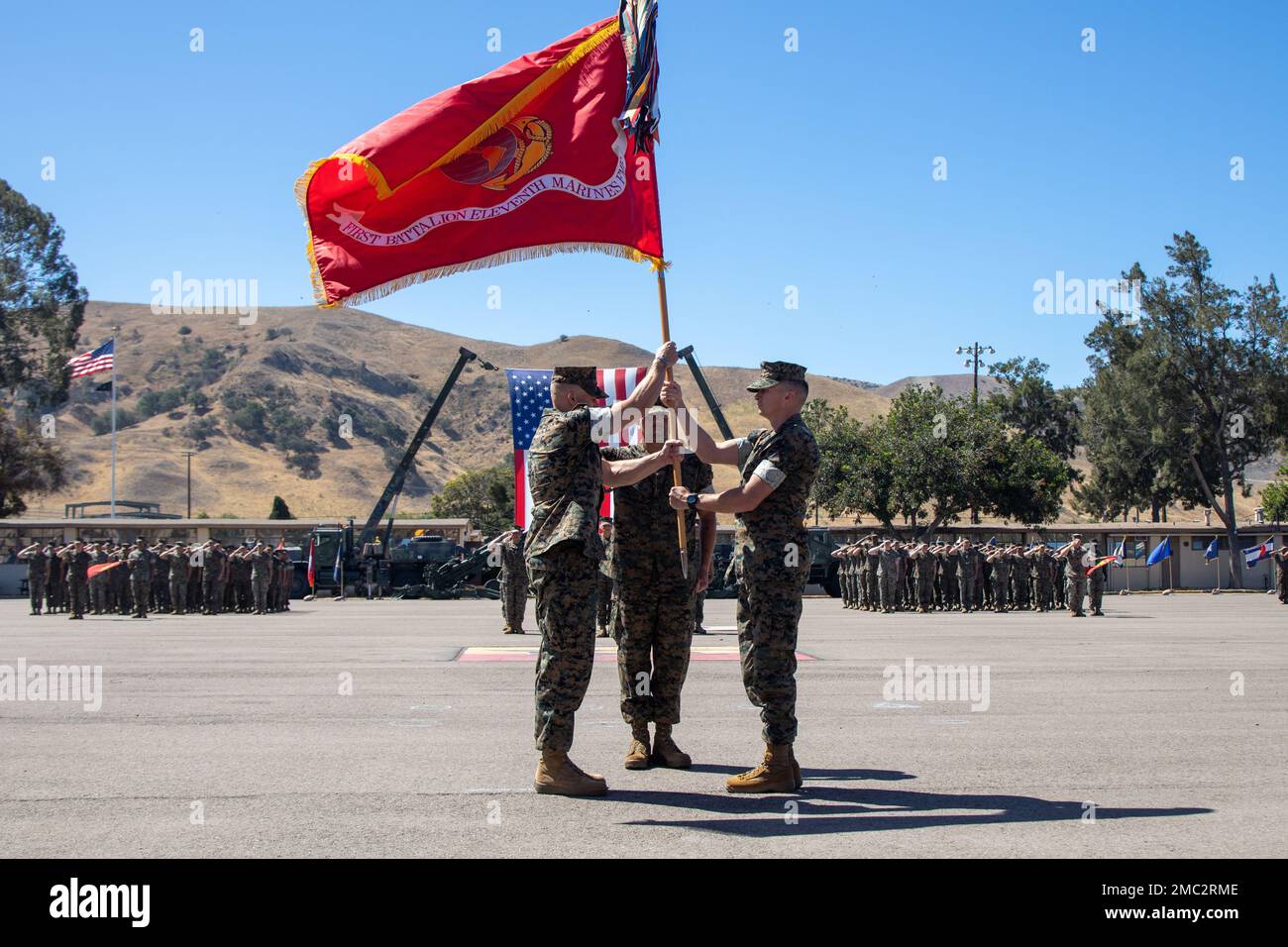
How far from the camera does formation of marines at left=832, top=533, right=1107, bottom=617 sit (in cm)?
2900

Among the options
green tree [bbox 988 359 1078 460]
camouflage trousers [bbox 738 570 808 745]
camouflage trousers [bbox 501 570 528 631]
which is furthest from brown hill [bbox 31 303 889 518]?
camouflage trousers [bbox 738 570 808 745]

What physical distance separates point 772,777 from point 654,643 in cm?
116

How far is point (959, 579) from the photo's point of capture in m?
29.7

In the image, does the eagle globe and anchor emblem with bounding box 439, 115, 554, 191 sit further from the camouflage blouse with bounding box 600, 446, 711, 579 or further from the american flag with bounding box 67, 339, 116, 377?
the american flag with bounding box 67, 339, 116, 377

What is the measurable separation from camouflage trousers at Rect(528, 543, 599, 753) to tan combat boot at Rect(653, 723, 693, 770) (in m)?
0.98

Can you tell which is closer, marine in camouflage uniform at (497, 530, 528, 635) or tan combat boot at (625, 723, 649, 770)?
tan combat boot at (625, 723, 649, 770)

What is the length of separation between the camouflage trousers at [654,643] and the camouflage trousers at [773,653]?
2.14 feet

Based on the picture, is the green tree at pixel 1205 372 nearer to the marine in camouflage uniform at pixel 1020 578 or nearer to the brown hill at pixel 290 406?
the marine in camouflage uniform at pixel 1020 578

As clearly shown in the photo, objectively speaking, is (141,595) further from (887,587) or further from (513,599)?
(887,587)

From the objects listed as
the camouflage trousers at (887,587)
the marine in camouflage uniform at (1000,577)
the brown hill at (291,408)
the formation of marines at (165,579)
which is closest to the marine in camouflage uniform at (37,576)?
the formation of marines at (165,579)

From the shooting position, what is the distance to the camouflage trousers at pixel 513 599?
63.4ft
